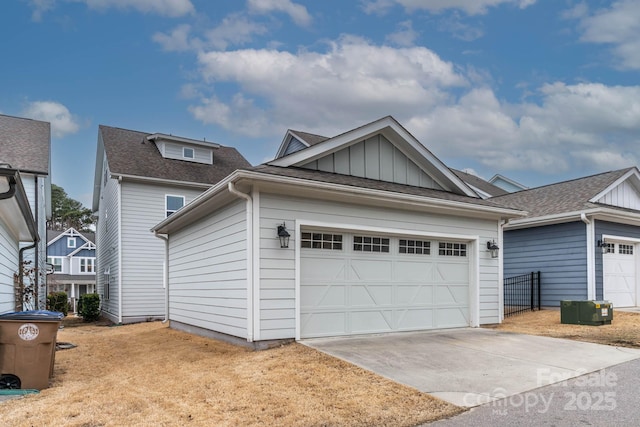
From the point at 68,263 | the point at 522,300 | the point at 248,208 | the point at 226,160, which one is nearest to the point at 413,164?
the point at 248,208

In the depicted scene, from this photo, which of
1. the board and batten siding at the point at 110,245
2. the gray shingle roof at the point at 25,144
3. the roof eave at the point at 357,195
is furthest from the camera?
the board and batten siding at the point at 110,245

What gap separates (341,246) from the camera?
341 inches

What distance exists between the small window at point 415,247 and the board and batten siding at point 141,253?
10.2 m

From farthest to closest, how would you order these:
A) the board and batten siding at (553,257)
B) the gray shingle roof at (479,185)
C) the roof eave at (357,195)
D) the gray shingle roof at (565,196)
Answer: the gray shingle roof at (479,185) < the gray shingle roof at (565,196) < the board and batten siding at (553,257) < the roof eave at (357,195)

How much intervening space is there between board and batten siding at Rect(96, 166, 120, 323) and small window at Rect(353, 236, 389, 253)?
10.5 metres

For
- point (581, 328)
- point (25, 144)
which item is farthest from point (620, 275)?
point (25, 144)

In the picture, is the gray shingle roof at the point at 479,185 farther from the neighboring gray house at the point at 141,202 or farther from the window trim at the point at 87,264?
the window trim at the point at 87,264

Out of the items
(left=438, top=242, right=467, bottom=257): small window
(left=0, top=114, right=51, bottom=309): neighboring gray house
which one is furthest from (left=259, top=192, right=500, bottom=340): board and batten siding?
(left=0, top=114, right=51, bottom=309): neighboring gray house

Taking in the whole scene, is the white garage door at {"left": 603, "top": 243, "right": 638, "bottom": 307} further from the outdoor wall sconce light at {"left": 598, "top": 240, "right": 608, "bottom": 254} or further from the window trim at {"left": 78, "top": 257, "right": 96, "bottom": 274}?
the window trim at {"left": 78, "top": 257, "right": 96, "bottom": 274}

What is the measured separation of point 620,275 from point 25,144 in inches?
789

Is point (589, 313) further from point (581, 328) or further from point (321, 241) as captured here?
point (321, 241)

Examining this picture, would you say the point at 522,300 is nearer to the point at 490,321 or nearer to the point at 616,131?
the point at 490,321

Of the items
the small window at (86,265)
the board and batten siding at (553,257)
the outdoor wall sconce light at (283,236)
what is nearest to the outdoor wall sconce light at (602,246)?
the board and batten siding at (553,257)

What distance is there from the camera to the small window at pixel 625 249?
46.2 ft
